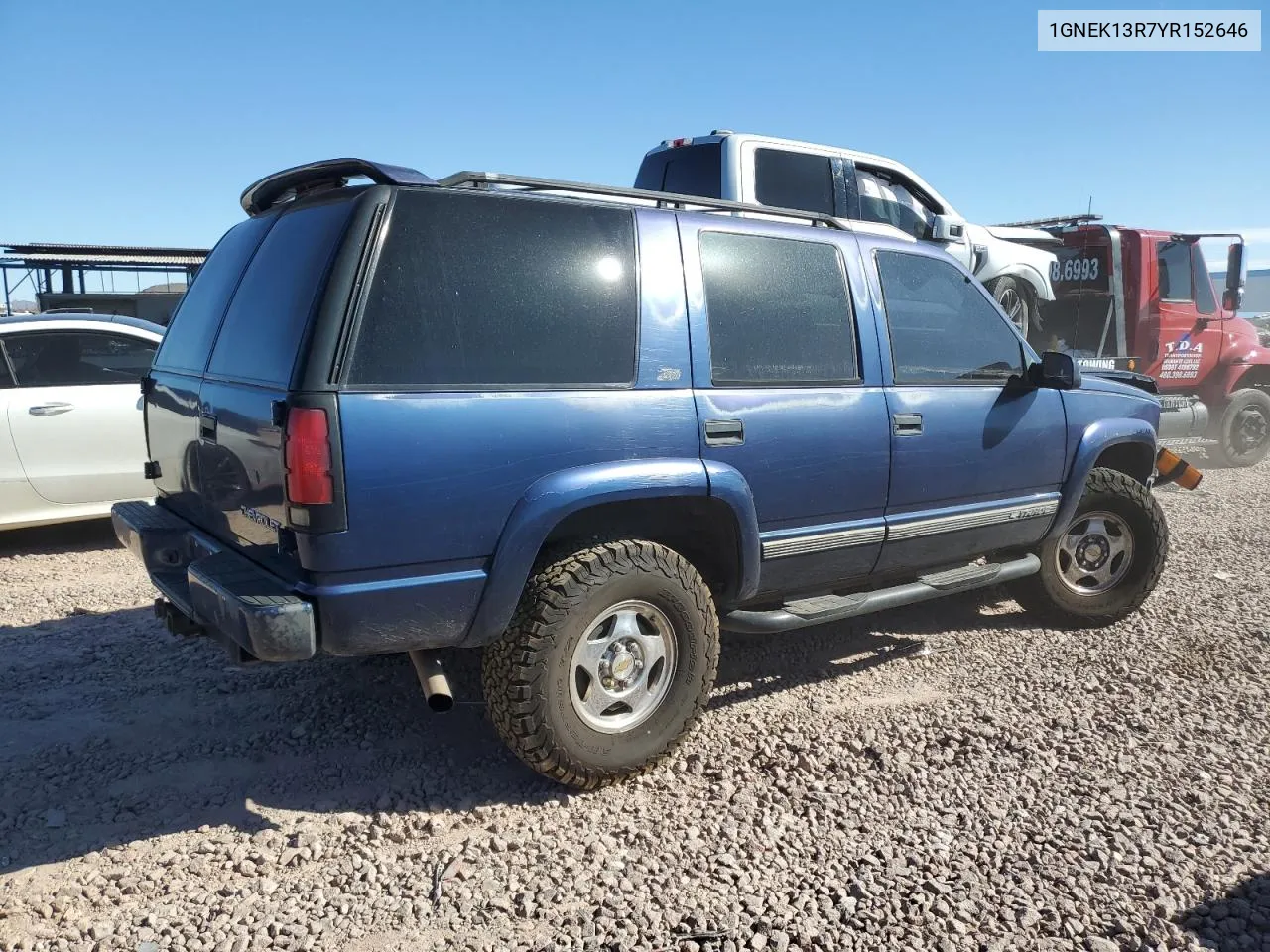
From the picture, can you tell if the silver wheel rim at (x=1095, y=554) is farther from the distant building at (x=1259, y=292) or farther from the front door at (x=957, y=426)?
the distant building at (x=1259, y=292)

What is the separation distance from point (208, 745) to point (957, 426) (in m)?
3.23

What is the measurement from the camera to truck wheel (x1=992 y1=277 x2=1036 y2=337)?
9.40m

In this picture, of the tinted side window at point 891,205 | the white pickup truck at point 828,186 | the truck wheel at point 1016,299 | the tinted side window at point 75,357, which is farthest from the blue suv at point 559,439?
the truck wheel at point 1016,299

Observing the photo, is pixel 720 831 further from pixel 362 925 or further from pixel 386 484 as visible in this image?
pixel 386 484

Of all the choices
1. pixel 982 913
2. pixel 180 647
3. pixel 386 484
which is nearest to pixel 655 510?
pixel 386 484

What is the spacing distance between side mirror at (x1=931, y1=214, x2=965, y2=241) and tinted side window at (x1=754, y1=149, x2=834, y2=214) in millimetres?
1171

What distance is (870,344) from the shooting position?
3.98m

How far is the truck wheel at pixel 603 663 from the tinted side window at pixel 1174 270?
9.13 metres

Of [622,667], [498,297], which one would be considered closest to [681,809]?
[622,667]

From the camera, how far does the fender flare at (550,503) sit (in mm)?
2975

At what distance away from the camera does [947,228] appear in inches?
336

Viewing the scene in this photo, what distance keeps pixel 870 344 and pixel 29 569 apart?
526cm

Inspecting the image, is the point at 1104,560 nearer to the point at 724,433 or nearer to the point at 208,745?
the point at 724,433

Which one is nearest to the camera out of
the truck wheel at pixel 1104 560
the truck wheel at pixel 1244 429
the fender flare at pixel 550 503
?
the fender flare at pixel 550 503
